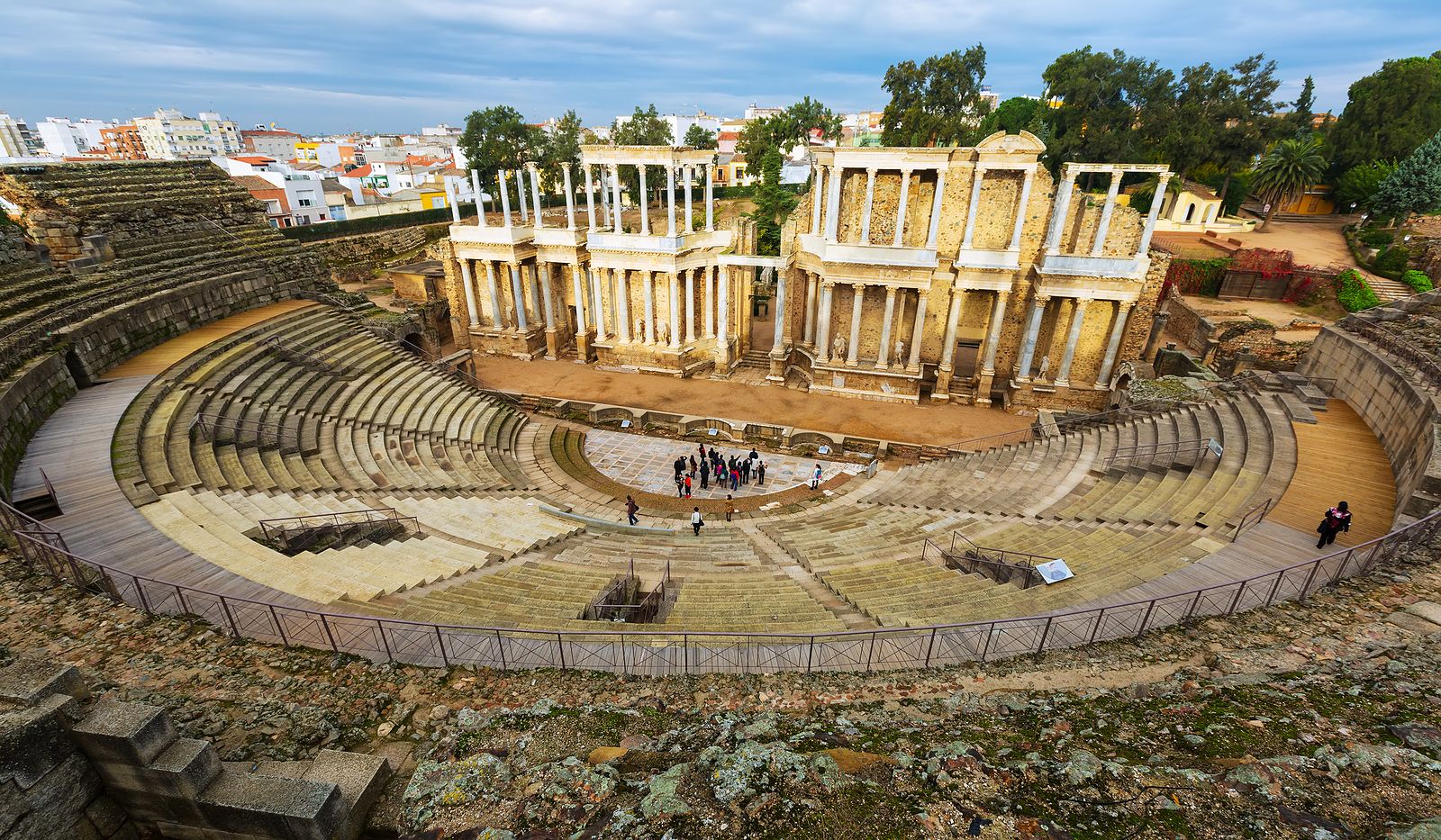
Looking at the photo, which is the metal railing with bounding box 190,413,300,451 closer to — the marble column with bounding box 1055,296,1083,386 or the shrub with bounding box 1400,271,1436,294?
the marble column with bounding box 1055,296,1083,386

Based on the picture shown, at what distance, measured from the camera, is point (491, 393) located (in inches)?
1041

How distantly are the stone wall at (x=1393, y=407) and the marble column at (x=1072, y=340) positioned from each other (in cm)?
689

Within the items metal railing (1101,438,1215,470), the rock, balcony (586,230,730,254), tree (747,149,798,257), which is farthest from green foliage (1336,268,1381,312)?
the rock

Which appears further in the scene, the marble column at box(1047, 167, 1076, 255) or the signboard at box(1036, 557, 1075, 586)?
the marble column at box(1047, 167, 1076, 255)

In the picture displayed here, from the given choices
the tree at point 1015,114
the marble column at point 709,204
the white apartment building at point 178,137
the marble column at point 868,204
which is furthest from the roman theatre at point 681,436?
the white apartment building at point 178,137

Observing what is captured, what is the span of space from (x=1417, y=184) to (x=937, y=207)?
1631 inches

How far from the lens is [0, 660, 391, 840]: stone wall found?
17.7 ft

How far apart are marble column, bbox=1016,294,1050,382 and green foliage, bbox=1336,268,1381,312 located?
20.3 m

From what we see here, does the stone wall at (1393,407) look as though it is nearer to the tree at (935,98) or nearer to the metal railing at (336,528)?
the metal railing at (336,528)

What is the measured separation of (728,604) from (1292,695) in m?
7.84

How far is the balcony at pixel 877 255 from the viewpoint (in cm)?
2502

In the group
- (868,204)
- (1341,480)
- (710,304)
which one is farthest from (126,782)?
(710,304)

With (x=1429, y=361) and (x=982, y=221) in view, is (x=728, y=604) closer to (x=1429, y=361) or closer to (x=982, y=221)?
(x=1429, y=361)

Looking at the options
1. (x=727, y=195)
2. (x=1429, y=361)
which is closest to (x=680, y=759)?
(x=1429, y=361)
